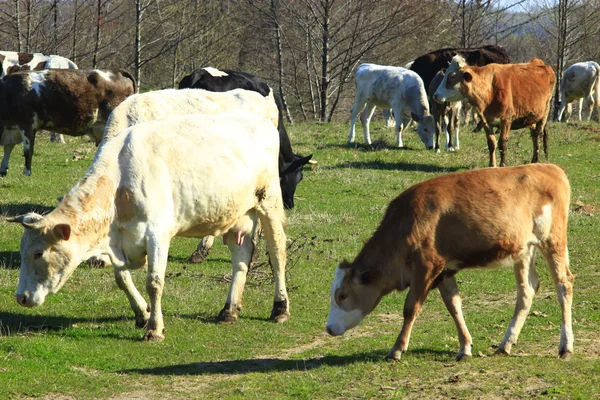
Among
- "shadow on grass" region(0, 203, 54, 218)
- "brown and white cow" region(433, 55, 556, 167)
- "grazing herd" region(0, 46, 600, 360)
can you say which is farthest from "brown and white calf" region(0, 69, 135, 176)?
"brown and white cow" region(433, 55, 556, 167)

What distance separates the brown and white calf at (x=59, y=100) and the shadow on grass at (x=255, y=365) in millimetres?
8864

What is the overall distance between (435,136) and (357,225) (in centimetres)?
792

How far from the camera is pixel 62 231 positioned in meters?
7.41

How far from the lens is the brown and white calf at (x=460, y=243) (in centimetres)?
713

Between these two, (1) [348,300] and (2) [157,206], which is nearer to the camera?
(1) [348,300]

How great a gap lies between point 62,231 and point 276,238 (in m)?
2.55

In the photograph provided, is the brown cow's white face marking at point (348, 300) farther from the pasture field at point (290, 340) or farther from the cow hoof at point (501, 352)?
the cow hoof at point (501, 352)

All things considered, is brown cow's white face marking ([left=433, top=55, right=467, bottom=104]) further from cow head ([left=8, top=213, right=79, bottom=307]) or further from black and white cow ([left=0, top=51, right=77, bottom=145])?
cow head ([left=8, top=213, right=79, bottom=307])

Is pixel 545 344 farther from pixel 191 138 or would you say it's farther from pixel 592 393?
pixel 191 138

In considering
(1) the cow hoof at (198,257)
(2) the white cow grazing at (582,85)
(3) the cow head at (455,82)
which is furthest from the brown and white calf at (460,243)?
Answer: (2) the white cow grazing at (582,85)

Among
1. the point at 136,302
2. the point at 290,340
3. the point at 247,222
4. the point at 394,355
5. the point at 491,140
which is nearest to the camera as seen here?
the point at 394,355

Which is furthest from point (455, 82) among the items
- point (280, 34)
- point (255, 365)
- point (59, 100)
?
point (280, 34)

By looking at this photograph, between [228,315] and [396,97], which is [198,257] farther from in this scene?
[396,97]

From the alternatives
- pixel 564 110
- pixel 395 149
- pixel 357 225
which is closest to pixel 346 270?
pixel 357 225
